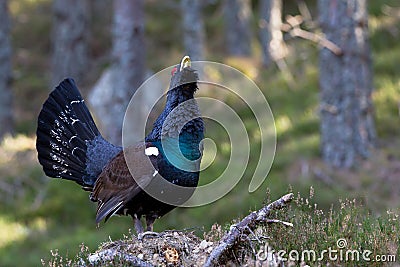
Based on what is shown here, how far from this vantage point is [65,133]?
7180mm

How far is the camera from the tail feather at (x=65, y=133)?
7121mm

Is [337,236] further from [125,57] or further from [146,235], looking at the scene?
[125,57]

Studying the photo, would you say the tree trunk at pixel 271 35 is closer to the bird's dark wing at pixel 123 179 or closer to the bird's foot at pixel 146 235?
the bird's dark wing at pixel 123 179

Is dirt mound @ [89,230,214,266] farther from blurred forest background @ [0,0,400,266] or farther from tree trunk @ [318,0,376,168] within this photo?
tree trunk @ [318,0,376,168]

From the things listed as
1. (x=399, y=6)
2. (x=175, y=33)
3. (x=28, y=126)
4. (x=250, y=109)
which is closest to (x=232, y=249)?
(x=250, y=109)

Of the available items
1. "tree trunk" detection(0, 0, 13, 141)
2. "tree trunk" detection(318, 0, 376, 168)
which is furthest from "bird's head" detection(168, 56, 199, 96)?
"tree trunk" detection(0, 0, 13, 141)

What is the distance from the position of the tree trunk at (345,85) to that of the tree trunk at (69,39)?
699cm

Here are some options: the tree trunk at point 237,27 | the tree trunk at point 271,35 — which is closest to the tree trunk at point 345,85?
the tree trunk at point 271,35

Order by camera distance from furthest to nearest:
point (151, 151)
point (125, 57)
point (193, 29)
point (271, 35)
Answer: point (271, 35), point (193, 29), point (125, 57), point (151, 151)

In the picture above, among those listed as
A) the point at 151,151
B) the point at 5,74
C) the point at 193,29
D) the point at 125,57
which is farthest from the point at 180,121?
the point at 5,74

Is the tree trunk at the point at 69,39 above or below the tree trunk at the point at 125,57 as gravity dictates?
above

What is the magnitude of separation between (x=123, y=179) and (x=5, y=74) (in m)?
9.64

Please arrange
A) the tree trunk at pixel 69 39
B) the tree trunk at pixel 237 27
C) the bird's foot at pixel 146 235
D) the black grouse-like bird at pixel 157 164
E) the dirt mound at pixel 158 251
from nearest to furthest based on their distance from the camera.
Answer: the dirt mound at pixel 158 251 → the bird's foot at pixel 146 235 → the black grouse-like bird at pixel 157 164 → the tree trunk at pixel 69 39 → the tree trunk at pixel 237 27

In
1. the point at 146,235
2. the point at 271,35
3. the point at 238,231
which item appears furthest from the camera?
the point at 271,35
